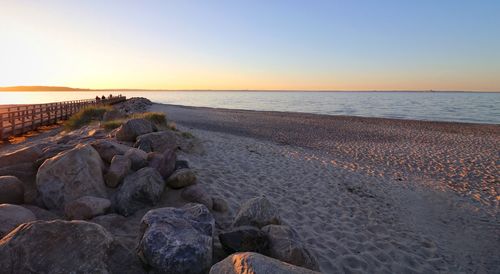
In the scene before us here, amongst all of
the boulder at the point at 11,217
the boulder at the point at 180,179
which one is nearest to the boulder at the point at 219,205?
the boulder at the point at 180,179

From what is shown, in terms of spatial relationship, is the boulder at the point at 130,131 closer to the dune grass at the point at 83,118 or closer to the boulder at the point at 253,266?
the boulder at the point at 253,266

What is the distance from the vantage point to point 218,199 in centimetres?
608

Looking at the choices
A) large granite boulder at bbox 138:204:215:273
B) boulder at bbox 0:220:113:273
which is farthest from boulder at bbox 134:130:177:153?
boulder at bbox 0:220:113:273

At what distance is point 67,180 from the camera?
499 cm

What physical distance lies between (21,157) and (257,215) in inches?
182

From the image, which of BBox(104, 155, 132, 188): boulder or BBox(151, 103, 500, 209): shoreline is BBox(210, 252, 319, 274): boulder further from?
BBox(151, 103, 500, 209): shoreline

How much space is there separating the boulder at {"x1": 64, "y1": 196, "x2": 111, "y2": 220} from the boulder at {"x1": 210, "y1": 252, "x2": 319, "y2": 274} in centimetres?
259

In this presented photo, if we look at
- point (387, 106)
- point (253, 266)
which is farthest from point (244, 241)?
point (387, 106)

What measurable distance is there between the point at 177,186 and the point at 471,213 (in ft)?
24.7

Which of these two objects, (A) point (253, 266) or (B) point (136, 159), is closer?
(A) point (253, 266)

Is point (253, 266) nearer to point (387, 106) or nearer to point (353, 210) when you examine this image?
point (353, 210)

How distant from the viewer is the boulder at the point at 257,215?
482 cm

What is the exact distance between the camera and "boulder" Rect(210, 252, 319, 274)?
2.66 meters

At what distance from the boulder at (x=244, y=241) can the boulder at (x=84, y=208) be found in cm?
196
